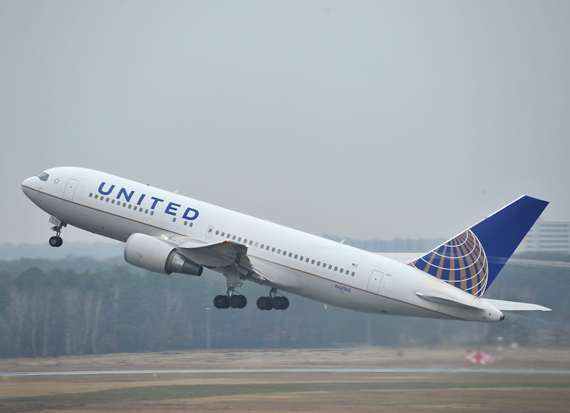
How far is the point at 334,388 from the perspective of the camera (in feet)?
125

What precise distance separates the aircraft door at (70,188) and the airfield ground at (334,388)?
11.5 m

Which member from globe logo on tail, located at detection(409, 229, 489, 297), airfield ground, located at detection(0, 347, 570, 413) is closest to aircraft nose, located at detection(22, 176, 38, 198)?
airfield ground, located at detection(0, 347, 570, 413)

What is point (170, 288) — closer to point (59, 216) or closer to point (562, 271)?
point (59, 216)

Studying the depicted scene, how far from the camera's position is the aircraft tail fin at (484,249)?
3147 cm

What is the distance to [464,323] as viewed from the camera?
1570 inches

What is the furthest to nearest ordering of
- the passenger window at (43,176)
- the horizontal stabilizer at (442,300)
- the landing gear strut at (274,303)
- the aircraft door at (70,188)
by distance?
the passenger window at (43,176)
the aircraft door at (70,188)
the landing gear strut at (274,303)
the horizontal stabilizer at (442,300)

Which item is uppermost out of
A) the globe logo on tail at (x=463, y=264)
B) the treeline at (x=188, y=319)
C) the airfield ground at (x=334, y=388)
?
the globe logo on tail at (x=463, y=264)

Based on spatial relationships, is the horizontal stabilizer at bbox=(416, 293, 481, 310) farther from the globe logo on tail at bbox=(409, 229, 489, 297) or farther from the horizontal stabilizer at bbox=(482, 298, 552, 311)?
the horizontal stabilizer at bbox=(482, 298, 552, 311)

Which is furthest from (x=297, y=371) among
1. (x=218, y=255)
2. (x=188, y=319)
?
(x=188, y=319)

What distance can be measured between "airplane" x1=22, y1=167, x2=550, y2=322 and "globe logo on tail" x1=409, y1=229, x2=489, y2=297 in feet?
0.15

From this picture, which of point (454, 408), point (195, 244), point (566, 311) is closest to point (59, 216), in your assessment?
point (195, 244)

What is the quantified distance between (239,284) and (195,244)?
3.13 m

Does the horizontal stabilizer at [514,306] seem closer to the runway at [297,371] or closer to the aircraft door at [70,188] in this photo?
the runway at [297,371]

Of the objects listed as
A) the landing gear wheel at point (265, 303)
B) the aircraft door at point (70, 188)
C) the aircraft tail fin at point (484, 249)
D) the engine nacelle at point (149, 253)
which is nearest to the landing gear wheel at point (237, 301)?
the landing gear wheel at point (265, 303)
